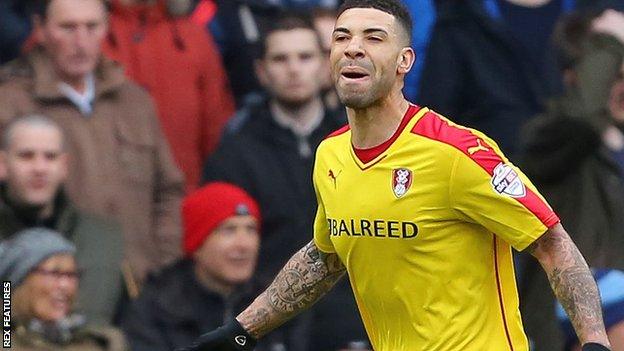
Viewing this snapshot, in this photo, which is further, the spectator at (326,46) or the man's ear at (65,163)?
the spectator at (326,46)

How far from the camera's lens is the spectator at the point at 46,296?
7.88m

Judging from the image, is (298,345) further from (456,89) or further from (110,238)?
(456,89)

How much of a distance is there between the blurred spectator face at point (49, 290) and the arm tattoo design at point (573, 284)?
9.48ft

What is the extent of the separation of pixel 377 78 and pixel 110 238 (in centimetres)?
314

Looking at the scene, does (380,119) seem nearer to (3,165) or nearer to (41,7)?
(3,165)

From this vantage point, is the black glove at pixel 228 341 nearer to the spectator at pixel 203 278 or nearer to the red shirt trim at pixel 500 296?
the red shirt trim at pixel 500 296

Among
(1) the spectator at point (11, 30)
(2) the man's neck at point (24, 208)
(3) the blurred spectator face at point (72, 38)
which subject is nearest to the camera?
(2) the man's neck at point (24, 208)

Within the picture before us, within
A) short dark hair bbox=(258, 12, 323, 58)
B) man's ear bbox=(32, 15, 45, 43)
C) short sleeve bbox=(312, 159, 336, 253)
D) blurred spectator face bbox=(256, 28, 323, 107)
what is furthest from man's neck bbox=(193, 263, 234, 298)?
short sleeve bbox=(312, 159, 336, 253)

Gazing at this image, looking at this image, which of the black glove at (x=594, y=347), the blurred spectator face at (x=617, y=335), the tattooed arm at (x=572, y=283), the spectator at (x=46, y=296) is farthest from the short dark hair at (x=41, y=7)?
the black glove at (x=594, y=347)

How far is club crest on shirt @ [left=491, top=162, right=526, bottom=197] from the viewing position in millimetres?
5770

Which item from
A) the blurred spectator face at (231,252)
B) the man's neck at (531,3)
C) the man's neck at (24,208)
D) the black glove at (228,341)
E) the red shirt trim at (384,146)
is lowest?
the black glove at (228,341)

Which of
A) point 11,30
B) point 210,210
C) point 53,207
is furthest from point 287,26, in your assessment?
point 53,207

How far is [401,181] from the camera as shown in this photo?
233 inches
